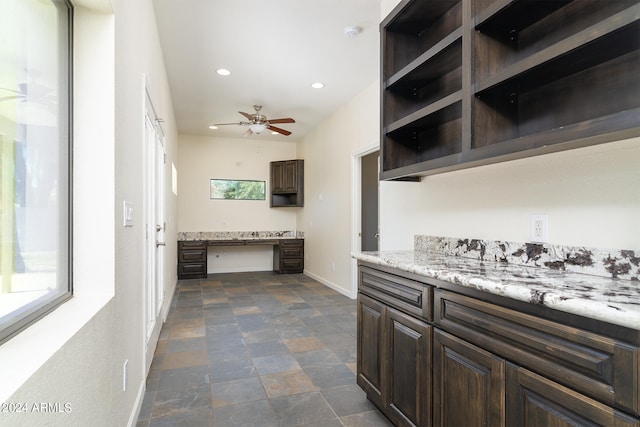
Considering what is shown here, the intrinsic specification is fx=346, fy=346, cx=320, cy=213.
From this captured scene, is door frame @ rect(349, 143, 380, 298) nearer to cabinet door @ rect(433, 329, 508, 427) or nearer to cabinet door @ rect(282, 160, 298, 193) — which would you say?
cabinet door @ rect(282, 160, 298, 193)

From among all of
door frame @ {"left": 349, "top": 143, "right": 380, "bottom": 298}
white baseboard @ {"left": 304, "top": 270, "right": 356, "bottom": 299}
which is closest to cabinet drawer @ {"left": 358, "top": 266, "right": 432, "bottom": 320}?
door frame @ {"left": 349, "top": 143, "right": 380, "bottom": 298}

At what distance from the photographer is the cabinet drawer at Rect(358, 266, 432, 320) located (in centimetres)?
159

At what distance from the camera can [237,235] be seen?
739 centimetres

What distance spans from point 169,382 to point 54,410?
1.73 meters

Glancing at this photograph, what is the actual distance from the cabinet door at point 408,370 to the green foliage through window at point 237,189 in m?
5.99

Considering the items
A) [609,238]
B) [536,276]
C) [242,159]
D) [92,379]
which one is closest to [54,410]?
[92,379]

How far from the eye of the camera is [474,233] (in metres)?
2.01

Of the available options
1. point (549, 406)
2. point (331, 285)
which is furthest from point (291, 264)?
point (549, 406)

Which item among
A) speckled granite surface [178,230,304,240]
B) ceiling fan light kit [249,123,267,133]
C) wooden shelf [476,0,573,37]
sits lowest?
speckled granite surface [178,230,304,240]

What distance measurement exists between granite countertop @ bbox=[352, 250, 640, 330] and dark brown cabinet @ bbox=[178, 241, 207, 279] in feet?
18.1

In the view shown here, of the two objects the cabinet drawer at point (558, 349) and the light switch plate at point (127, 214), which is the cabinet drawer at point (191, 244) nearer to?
the light switch plate at point (127, 214)

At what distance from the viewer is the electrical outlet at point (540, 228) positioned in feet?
5.15

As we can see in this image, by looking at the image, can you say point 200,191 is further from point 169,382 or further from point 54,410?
point 54,410

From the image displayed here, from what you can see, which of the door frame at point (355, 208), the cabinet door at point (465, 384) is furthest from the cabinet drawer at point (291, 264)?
the cabinet door at point (465, 384)
